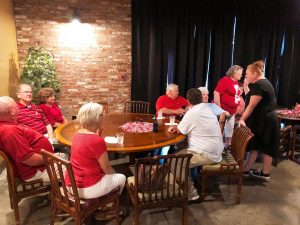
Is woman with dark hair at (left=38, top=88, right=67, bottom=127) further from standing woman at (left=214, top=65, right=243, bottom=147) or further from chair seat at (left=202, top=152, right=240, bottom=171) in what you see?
standing woman at (left=214, top=65, right=243, bottom=147)

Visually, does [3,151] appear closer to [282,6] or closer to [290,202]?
[290,202]

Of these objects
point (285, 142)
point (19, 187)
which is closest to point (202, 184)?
point (19, 187)

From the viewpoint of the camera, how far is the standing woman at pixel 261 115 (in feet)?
11.1

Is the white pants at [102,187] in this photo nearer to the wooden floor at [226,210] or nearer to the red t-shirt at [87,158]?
the red t-shirt at [87,158]

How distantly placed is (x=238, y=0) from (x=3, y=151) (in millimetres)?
4611

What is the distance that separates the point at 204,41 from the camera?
5.24 m

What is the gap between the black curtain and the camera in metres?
5.03

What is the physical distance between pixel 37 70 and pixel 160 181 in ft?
9.81

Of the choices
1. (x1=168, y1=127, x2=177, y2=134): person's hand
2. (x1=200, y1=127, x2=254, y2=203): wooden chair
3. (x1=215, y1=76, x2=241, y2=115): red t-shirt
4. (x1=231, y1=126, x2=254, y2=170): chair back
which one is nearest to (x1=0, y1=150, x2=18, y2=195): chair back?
(x1=168, y1=127, x2=177, y2=134): person's hand

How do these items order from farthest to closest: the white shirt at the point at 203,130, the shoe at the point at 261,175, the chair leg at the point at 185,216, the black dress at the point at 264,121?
1. the shoe at the point at 261,175
2. the black dress at the point at 264,121
3. the white shirt at the point at 203,130
4. the chair leg at the point at 185,216

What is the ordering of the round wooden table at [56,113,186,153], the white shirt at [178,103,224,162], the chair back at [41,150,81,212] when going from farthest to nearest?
the white shirt at [178,103,224,162]
the round wooden table at [56,113,186,153]
the chair back at [41,150,81,212]

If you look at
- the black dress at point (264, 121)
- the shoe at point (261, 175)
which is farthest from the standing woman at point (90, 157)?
the shoe at point (261, 175)

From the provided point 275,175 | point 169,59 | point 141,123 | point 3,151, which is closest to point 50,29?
point 169,59

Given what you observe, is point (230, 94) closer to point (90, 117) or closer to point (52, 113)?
point (52, 113)
